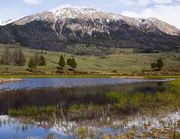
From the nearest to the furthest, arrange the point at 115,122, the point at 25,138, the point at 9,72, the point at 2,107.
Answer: the point at 25,138, the point at 115,122, the point at 2,107, the point at 9,72

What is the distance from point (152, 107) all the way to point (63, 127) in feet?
64.5

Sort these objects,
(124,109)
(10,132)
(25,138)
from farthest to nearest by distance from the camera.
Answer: (124,109) < (10,132) < (25,138)

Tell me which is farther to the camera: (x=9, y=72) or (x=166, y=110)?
(x=9, y=72)

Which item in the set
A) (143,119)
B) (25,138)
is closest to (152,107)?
(143,119)

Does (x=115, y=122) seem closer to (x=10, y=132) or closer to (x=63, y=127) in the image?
(x=63, y=127)

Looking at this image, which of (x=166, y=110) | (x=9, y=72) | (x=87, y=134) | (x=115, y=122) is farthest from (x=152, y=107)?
(x=9, y=72)

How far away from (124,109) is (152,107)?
4.48 m

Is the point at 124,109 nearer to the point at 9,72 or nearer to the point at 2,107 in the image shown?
the point at 2,107

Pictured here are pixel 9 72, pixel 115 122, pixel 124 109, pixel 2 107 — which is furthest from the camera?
pixel 9 72

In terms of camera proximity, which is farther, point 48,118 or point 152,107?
point 152,107

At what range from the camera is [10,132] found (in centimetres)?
3616

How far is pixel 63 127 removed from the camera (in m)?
37.8

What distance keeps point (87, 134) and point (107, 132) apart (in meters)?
2.28

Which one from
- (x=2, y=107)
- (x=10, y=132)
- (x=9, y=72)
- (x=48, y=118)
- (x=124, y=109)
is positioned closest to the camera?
(x=10, y=132)
